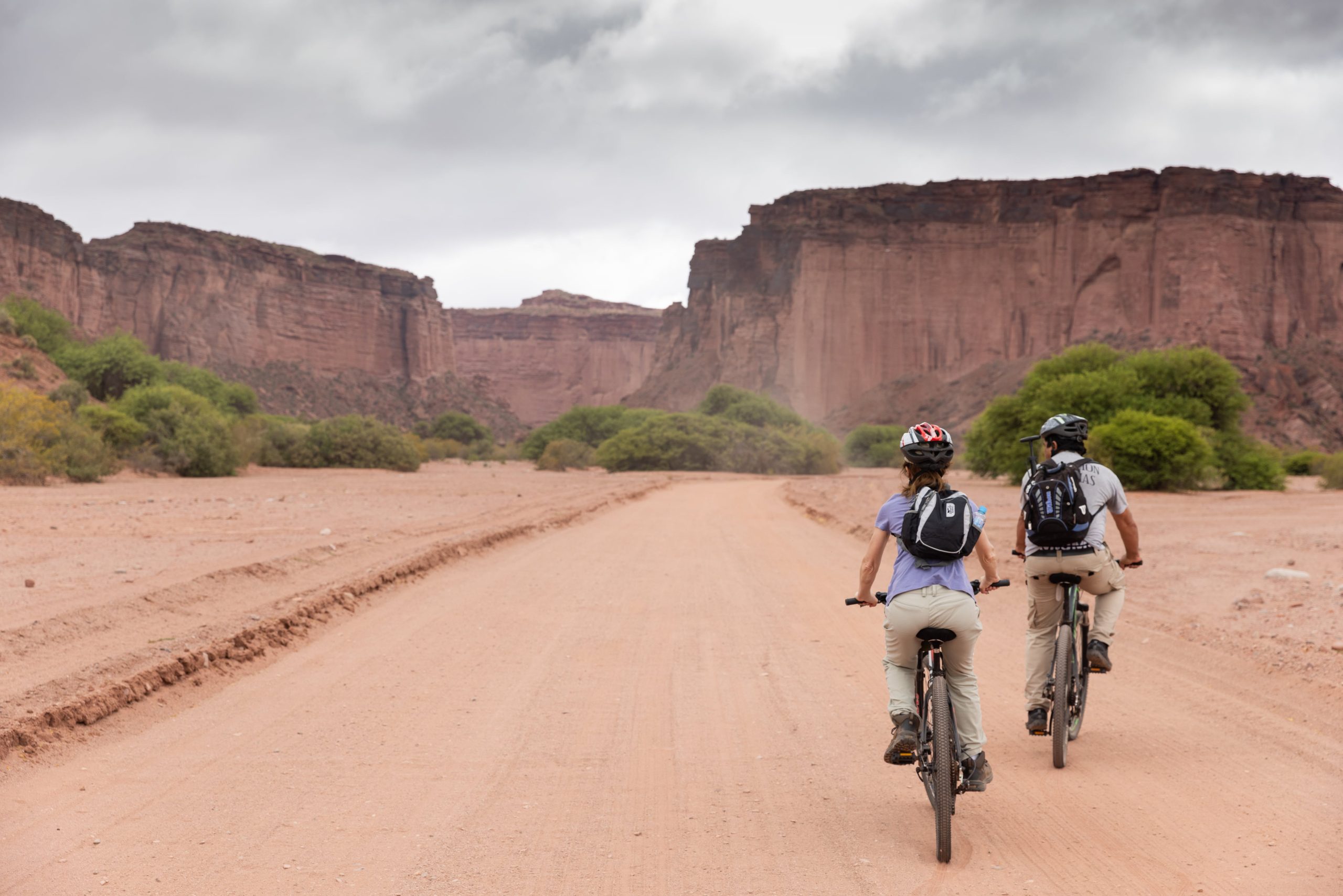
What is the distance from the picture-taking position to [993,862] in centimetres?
456

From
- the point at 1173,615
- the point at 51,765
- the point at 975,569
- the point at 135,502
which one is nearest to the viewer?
the point at 51,765

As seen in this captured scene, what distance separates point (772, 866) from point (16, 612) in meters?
8.37

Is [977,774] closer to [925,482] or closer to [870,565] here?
[870,565]

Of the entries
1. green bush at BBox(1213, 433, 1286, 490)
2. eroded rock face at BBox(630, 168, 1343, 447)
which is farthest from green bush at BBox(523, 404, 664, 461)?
green bush at BBox(1213, 433, 1286, 490)

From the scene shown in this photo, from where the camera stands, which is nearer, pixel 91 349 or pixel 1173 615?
pixel 1173 615

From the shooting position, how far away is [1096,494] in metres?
6.23

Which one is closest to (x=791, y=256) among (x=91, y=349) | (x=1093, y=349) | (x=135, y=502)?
(x=1093, y=349)

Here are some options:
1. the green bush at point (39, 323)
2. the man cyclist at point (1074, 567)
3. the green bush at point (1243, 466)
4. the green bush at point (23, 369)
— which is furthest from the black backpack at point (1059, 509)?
the green bush at point (39, 323)

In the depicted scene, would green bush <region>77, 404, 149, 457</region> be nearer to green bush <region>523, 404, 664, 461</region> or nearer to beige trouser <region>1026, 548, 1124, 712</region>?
beige trouser <region>1026, 548, 1124, 712</region>

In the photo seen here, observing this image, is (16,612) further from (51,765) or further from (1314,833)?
(1314,833)

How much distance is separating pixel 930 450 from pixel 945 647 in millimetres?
916

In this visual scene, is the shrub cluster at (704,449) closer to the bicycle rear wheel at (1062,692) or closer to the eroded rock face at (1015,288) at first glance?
the eroded rock face at (1015,288)

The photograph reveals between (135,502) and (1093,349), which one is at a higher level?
(1093,349)

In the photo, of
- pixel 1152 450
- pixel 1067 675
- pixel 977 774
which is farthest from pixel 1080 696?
pixel 1152 450
